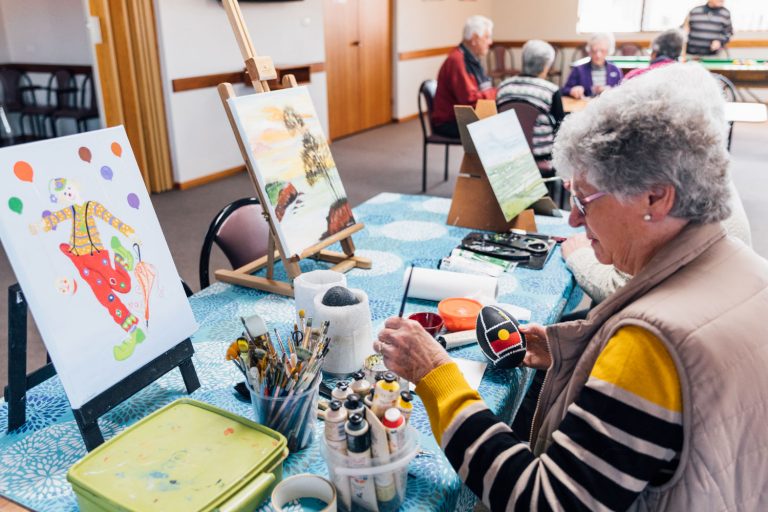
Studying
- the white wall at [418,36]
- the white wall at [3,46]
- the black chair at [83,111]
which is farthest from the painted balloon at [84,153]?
the white wall at [418,36]

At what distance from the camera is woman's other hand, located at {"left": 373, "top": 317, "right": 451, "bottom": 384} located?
1.08 meters

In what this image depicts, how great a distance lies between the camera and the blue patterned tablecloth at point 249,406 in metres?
0.98

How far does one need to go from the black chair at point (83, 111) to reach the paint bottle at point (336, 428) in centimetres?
586

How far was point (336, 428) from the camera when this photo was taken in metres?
0.88

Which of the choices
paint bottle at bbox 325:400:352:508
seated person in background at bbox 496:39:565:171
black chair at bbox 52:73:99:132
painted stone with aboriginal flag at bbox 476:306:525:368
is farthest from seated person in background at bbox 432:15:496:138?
paint bottle at bbox 325:400:352:508

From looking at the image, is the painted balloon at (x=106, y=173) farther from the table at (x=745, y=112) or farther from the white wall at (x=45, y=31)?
the white wall at (x=45, y=31)

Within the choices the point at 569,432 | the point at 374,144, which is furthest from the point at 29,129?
the point at 569,432

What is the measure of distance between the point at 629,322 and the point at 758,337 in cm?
18

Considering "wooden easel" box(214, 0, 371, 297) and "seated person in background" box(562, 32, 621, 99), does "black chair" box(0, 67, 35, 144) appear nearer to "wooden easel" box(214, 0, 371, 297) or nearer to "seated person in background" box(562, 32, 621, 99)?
"seated person in background" box(562, 32, 621, 99)

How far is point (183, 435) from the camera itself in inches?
38.8

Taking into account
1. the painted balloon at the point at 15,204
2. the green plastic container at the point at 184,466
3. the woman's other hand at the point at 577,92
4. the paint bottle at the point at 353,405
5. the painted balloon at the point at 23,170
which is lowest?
the green plastic container at the point at 184,466

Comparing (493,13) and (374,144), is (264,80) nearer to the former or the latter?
(374,144)

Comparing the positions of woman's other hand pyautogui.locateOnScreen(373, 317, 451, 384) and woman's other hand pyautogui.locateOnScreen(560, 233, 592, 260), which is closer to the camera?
woman's other hand pyautogui.locateOnScreen(373, 317, 451, 384)

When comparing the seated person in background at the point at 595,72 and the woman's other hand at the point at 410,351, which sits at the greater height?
the seated person in background at the point at 595,72
